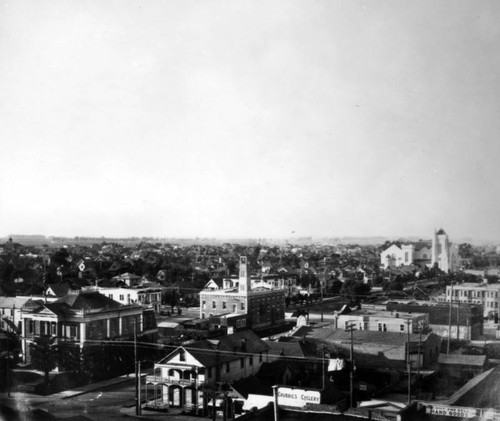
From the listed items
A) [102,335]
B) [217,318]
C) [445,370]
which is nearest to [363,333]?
[445,370]

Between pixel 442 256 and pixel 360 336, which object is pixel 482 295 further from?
pixel 360 336

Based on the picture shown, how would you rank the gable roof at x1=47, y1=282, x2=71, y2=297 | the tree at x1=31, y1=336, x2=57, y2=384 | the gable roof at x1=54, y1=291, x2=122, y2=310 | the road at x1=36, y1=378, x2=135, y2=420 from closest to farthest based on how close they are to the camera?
the road at x1=36, y1=378, x2=135, y2=420, the tree at x1=31, y1=336, x2=57, y2=384, the gable roof at x1=54, y1=291, x2=122, y2=310, the gable roof at x1=47, y1=282, x2=71, y2=297

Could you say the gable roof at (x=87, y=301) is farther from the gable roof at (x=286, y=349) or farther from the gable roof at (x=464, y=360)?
the gable roof at (x=464, y=360)

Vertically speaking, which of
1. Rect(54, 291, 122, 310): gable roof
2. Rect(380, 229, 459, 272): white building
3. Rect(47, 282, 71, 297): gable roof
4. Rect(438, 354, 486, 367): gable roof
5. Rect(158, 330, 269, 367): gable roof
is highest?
Rect(380, 229, 459, 272): white building

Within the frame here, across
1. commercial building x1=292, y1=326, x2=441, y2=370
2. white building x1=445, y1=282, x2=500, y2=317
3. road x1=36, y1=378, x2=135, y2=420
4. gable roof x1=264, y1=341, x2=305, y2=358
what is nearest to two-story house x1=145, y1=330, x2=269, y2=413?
road x1=36, y1=378, x2=135, y2=420

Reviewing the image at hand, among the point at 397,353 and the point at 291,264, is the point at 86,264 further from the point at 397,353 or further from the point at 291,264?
the point at 397,353

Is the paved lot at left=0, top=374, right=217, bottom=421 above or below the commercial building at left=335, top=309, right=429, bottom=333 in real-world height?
below

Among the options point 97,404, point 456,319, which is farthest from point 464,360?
point 97,404

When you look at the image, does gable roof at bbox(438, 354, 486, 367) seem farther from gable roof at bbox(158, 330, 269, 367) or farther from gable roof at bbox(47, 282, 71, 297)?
gable roof at bbox(47, 282, 71, 297)
